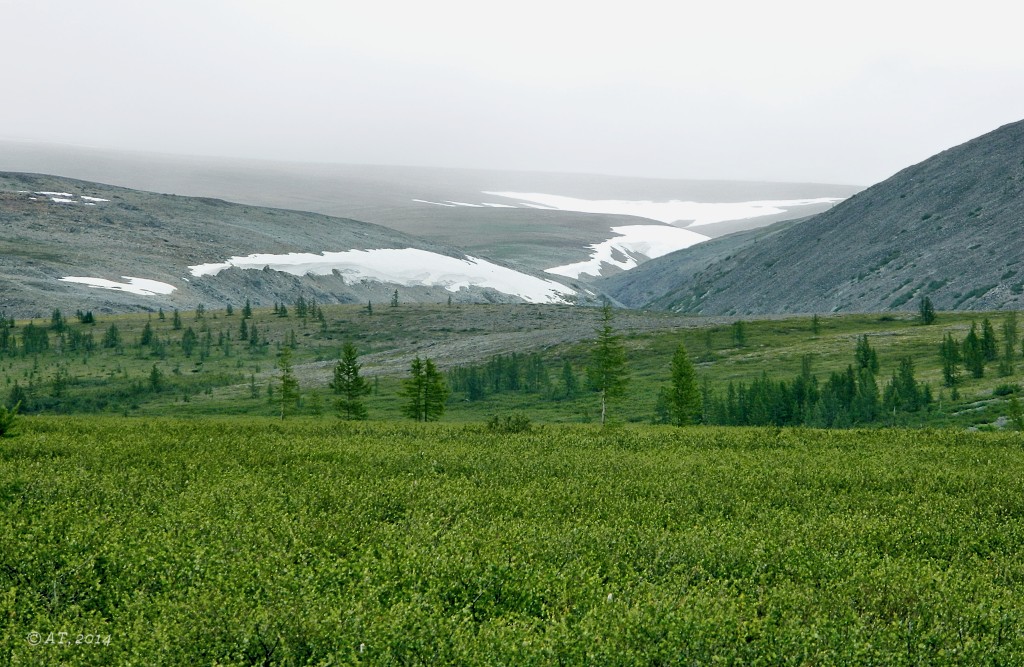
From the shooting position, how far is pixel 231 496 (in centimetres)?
1798

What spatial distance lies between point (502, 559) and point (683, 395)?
4828 cm

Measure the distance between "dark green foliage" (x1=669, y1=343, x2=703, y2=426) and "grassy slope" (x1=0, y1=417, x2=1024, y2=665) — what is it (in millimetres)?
35083

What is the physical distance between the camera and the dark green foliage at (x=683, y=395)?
59.6m

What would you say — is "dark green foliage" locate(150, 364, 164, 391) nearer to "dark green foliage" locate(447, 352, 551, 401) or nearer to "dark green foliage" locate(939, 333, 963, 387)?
"dark green foliage" locate(447, 352, 551, 401)

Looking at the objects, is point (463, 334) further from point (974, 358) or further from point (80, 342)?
point (974, 358)

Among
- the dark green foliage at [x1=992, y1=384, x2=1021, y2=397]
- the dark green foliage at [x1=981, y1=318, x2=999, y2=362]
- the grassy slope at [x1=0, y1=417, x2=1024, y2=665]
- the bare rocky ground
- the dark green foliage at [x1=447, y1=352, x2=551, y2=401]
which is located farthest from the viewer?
the bare rocky ground

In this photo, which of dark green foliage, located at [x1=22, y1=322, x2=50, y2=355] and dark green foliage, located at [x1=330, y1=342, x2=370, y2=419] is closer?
dark green foliage, located at [x1=330, y1=342, x2=370, y2=419]

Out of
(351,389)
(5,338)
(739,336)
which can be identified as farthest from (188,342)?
(739,336)

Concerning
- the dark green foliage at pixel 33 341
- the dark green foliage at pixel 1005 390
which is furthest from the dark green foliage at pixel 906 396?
the dark green foliage at pixel 33 341

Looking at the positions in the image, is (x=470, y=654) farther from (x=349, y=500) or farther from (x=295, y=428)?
(x=295, y=428)

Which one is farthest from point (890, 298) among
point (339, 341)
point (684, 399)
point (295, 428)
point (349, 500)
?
point (349, 500)

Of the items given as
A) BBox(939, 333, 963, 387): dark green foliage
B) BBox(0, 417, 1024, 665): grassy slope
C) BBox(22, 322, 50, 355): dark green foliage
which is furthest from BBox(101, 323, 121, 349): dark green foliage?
BBox(0, 417, 1024, 665): grassy slope

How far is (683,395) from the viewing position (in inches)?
2370

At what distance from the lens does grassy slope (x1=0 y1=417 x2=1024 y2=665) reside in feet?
34.7
